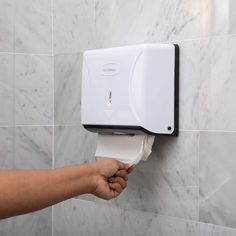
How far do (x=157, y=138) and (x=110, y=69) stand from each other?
0.90 feet

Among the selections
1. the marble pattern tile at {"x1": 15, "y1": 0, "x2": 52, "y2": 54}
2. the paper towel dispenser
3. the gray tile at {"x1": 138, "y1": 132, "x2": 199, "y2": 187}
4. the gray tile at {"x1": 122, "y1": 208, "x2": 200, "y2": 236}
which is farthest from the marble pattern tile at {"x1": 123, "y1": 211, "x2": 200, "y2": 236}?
the marble pattern tile at {"x1": 15, "y1": 0, "x2": 52, "y2": 54}

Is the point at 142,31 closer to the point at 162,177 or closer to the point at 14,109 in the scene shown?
the point at 162,177

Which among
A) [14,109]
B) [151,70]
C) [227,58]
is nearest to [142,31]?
[151,70]

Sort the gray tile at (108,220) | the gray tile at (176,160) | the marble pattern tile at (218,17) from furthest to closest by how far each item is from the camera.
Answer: the gray tile at (108,220) < the gray tile at (176,160) < the marble pattern tile at (218,17)

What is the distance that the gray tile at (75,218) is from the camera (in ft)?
6.59

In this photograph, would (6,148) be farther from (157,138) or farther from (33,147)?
(157,138)

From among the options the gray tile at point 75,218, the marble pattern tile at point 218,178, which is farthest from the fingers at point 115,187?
the gray tile at point 75,218

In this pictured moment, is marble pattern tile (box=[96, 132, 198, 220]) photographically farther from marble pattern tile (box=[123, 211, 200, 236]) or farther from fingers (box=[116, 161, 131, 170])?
fingers (box=[116, 161, 131, 170])

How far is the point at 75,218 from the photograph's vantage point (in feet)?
6.81

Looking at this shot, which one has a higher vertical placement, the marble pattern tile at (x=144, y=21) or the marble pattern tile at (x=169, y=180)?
the marble pattern tile at (x=144, y=21)

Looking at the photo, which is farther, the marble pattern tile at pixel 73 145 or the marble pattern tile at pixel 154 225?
the marble pattern tile at pixel 73 145

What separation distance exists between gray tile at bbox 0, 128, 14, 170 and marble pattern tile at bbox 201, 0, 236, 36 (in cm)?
89

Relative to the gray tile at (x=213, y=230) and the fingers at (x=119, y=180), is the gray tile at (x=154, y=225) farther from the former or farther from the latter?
the fingers at (x=119, y=180)

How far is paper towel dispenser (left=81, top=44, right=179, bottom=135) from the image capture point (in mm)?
1610
